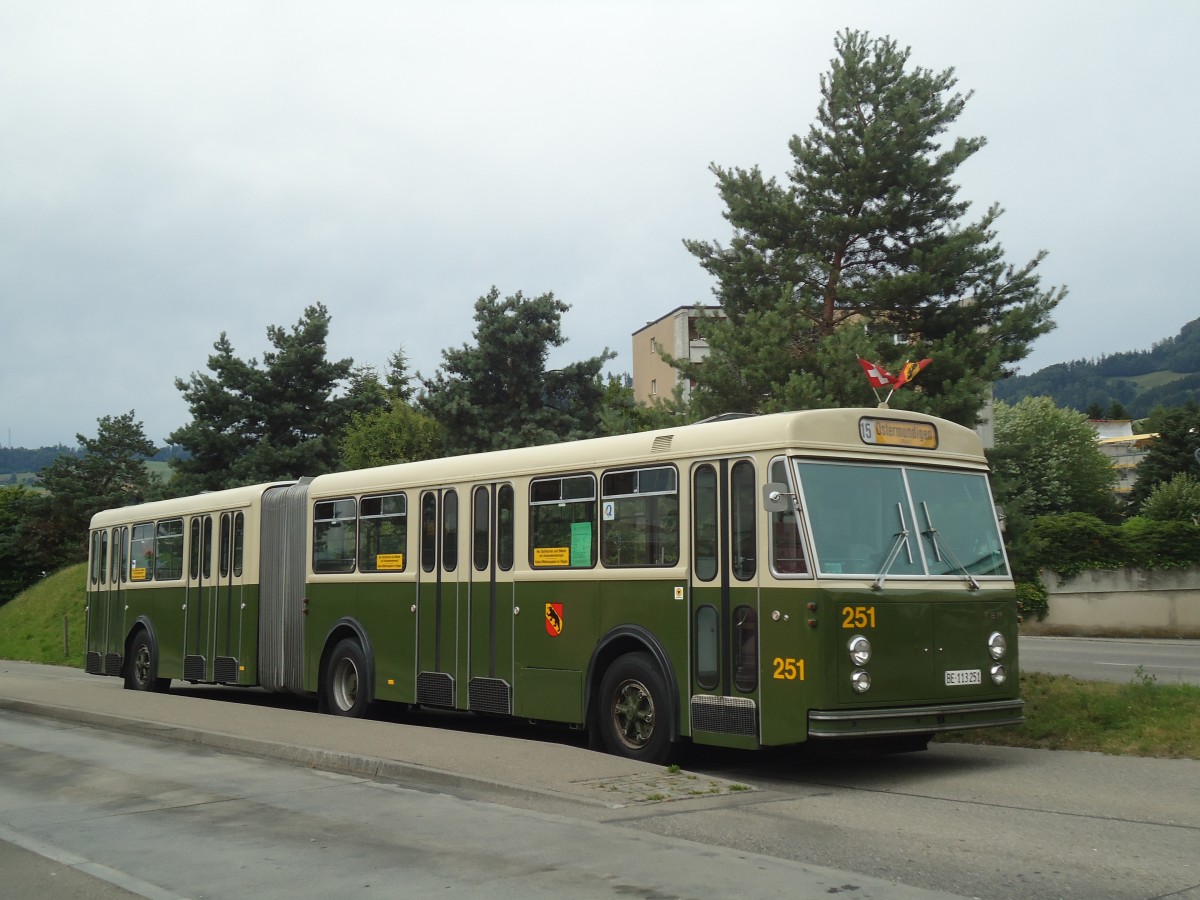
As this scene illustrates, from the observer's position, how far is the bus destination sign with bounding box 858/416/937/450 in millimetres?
10734

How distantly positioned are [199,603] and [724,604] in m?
11.3

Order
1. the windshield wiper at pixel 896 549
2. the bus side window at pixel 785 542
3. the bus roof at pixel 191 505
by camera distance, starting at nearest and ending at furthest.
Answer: the bus side window at pixel 785 542
the windshield wiper at pixel 896 549
the bus roof at pixel 191 505

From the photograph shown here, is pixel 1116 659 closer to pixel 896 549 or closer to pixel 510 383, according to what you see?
pixel 896 549

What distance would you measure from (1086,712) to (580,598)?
4878 mm

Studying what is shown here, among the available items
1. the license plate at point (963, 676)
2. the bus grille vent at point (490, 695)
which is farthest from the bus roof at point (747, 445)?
the bus grille vent at point (490, 695)

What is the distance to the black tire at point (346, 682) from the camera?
15.5m

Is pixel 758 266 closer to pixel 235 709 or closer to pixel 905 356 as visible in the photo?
pixel 905 356

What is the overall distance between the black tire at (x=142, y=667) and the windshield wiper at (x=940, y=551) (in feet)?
46.1

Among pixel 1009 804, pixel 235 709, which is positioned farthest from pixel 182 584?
pixel 1009 804

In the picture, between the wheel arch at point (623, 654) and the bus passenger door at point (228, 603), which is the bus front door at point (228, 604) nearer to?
the bus passenger door at point (228, 603)

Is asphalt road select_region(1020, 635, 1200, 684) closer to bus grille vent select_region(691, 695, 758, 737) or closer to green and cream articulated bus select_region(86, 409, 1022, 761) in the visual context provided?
green and cream articulated bus select_region(86, 409, 1022, 761)

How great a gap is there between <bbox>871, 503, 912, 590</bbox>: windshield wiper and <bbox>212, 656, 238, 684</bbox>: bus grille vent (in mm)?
10967

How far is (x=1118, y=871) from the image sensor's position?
700 cm

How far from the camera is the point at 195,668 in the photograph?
19.5m
